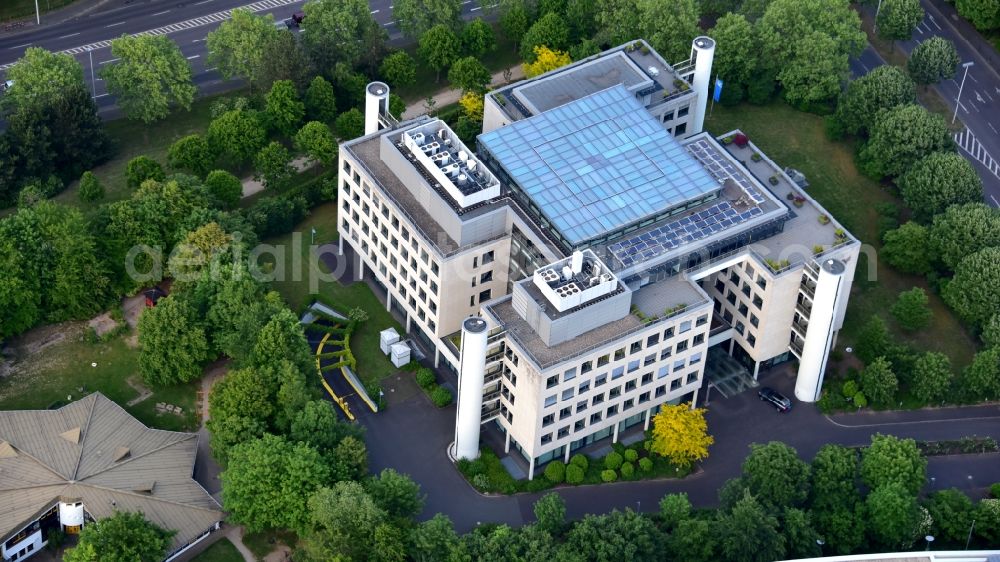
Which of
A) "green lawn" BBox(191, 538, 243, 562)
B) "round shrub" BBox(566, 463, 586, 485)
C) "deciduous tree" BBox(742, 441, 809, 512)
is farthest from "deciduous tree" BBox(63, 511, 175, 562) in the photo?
"deciduous tree" BBox(742, 441, 809, 512)

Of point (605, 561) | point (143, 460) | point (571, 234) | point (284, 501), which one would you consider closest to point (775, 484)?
point (605, 561)

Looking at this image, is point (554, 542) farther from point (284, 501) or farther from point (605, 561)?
point (284, 501)

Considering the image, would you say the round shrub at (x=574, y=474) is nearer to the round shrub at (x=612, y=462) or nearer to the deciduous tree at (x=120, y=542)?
the round shrub at (x=612, y=462)

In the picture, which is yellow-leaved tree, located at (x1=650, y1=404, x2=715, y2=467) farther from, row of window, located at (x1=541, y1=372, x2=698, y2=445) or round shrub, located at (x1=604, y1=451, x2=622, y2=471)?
round shrub, located at (x1=604, y1=451, x2=622, y2=471)

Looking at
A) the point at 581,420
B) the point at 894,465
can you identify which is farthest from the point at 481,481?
the point at 894,465

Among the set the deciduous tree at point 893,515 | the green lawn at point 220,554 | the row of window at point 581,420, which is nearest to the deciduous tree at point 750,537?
the deciduous tree at point 893,515

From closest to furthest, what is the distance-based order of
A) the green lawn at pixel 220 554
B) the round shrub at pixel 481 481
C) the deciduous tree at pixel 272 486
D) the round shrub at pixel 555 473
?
the deciduous tree at pixel 272 486
the green lawn at pixel 220 554
the round shrub at pixel 481 481
the round shrub at pixel 555 473
